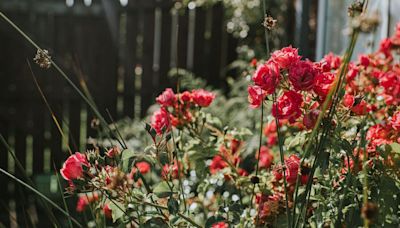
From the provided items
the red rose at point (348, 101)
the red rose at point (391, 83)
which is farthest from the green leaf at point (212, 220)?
the red rose at point (391, 83)

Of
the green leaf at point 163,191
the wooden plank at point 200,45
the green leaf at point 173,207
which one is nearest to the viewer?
the green leaf at point 173,207

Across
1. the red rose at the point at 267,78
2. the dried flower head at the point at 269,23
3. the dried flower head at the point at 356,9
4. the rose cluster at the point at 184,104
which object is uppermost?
the dried flower head at the point at 356,9

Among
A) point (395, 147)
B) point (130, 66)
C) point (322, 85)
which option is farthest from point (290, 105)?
point (130, 66)

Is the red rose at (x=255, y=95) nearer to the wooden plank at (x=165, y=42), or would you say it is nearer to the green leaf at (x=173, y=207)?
the green leaf at (x=173, y=207)

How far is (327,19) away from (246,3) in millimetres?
789

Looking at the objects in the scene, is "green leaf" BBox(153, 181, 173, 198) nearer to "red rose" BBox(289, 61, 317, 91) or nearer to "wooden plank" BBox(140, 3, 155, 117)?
"red rose" BBox(289, 61, 317, 91)

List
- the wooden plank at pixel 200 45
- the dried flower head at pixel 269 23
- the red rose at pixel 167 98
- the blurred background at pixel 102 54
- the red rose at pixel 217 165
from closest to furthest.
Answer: the dried flower head at pixel 269 23 → the red rose at pixel 167 98 → the red rose at pixel 217 165 → the blurred background at pixel 102 54 → the wooden plank at pixel 200 45

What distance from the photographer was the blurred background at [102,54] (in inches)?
204

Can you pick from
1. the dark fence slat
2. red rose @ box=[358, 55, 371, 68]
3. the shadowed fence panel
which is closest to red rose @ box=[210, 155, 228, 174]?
red rose @ box=[358, 55, 371, 68]

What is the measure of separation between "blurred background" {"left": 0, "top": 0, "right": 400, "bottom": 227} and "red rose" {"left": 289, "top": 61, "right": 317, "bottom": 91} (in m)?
3.62

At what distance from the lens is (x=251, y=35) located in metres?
5.27

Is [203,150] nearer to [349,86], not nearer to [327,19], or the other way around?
[349,86]

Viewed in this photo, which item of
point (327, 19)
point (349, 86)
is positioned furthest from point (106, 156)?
point (327, 19)

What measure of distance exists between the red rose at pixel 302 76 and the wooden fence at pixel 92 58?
3.92m
